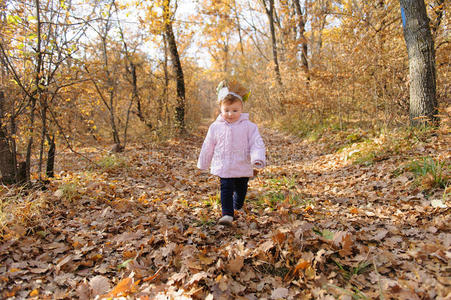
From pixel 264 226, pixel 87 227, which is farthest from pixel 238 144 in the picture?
pixel 87 227

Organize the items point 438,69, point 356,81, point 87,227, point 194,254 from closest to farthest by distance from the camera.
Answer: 1. point 194,254
2. point 87,227
3. point 438,69
4. point 356,81

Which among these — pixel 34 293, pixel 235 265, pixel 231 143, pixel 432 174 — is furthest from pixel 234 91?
pixel 432 174

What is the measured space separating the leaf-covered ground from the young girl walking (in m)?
0.50

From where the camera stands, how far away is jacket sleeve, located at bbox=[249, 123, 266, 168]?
9.61 feet

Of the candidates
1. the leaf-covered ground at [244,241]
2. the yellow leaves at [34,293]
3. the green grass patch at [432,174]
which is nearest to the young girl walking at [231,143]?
the leaf-covered ground at [244,241]

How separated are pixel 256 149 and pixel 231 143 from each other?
341 millimetres

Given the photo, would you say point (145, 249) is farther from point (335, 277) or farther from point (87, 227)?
point (335, 277)

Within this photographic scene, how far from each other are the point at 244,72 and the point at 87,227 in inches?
839

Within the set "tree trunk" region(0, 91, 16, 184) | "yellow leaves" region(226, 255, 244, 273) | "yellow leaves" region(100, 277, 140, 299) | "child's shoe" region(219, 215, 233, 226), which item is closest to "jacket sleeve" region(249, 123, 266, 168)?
"child's shoe" region(219, 215, 233, 226)

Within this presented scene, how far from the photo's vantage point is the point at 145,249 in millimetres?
2611

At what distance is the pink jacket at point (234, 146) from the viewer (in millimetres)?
3148

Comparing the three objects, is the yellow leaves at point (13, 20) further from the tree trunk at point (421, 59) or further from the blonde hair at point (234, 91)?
the tree trunk at point (421, 59)

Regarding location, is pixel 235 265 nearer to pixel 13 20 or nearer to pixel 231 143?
pixel 231 143

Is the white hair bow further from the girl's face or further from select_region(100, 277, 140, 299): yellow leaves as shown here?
select_region(100, 277, 140, 299): yellow leaves
